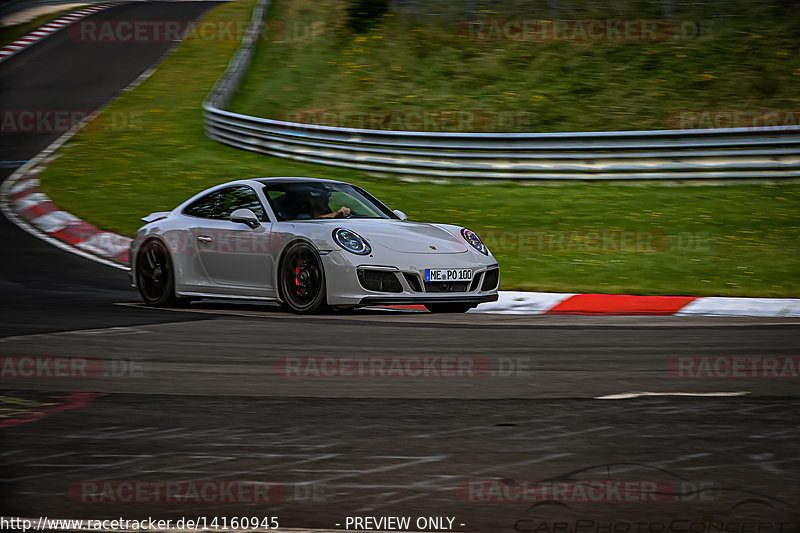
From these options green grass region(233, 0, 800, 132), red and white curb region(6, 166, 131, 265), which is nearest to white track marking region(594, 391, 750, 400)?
red and white curb region(6, 166, 131, 265)

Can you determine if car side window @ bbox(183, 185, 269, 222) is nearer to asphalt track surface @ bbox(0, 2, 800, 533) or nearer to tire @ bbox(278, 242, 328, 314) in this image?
tire @ bbox(278, 242, 328, 314)

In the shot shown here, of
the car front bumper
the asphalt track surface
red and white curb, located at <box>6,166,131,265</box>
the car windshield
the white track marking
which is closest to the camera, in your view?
the asphalt track surface

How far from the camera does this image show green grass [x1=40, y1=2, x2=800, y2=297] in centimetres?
1128

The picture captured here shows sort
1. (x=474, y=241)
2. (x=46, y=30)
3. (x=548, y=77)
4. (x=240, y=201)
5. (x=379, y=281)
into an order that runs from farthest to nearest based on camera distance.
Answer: (x=46, y=30), (x=548, y=77), (x=240, y=201), (x=474, y=241), (x=379, y=281)

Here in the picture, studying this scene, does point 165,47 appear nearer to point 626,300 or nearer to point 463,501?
point 626,300

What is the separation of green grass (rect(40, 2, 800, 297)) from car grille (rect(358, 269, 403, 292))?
231 cm

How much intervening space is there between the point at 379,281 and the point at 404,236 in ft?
1.90

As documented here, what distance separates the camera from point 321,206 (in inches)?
384

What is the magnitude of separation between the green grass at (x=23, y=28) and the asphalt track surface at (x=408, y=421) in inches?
1147

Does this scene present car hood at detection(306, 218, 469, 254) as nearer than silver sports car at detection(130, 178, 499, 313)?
No

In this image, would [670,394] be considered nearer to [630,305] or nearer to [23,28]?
[630,305]

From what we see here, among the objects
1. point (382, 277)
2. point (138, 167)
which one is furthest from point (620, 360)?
point (138, 167)

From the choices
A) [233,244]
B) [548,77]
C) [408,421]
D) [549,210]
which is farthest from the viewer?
[548,77]

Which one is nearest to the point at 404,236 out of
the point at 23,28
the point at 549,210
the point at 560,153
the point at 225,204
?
the point at 225,204
